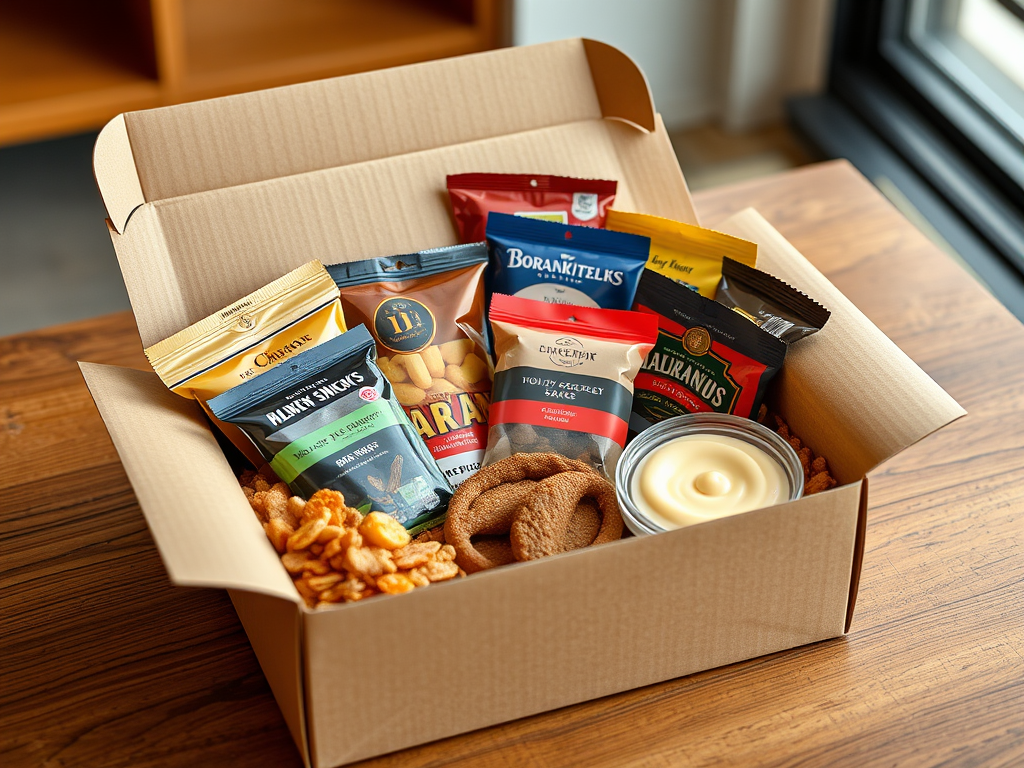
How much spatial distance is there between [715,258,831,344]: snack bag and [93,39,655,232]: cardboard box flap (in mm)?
230

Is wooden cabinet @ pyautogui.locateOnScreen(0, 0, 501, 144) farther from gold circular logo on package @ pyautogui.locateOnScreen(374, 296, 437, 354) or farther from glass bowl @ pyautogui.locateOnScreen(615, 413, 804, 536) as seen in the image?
glass bowl @ pyautogui.locateOnScreen(615, 413, 804, 536)

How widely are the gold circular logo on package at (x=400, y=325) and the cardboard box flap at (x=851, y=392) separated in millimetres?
367

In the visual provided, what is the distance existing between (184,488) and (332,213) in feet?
1.34

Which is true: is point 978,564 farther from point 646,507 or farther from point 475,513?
point 475,513

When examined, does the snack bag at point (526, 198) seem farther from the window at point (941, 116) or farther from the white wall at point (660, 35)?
the white wall at point (660, 35)

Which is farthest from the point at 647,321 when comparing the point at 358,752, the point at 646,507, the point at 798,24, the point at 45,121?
the point at 798,24

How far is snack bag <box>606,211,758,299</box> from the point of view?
1.05 meters

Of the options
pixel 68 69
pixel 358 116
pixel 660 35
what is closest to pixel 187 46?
pixel 68 69

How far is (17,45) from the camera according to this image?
2.30 meters

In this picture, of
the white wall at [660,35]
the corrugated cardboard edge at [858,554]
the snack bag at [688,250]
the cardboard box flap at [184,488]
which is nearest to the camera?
the cardboard box flap at [184,488]

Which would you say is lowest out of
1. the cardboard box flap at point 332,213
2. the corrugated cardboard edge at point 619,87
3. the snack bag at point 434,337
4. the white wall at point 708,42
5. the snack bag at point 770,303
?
the white wall at point 708,42

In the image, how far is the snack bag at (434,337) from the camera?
103cm

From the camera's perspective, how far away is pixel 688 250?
1079 millimetres

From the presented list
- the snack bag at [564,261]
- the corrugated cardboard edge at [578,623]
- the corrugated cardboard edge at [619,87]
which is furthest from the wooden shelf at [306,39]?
the corrugated cardboard edge at [578,623]
